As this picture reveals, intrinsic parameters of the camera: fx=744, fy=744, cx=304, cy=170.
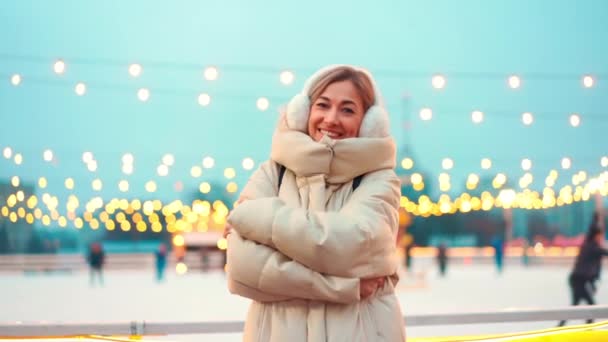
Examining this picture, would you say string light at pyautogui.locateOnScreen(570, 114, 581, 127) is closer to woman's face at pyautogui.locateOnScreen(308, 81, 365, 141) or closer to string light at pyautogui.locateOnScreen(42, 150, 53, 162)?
string light at pyautogui.locateOnScreen(42, 150, 53, 162)

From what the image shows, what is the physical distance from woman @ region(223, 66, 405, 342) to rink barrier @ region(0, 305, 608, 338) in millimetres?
748

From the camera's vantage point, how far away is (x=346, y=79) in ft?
4.79

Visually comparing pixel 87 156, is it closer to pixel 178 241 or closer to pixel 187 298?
pixel 187 298

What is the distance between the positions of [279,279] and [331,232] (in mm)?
123

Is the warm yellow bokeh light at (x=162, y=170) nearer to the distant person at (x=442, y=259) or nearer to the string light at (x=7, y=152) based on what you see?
the string light at (x=7, y=152)

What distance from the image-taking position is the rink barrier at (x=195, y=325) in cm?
203

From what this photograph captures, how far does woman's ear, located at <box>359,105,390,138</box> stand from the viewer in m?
1.42

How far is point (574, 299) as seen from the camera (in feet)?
18.1

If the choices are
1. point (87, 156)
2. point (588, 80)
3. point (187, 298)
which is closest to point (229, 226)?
point (588, 80)

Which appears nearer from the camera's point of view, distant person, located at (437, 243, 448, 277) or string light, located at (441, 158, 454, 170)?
string light, located at (441, 158, 454, 170)

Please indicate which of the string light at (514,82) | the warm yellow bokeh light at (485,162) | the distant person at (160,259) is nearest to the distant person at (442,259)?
the warm yellow bokeh light at (485,162)

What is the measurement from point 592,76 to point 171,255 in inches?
508

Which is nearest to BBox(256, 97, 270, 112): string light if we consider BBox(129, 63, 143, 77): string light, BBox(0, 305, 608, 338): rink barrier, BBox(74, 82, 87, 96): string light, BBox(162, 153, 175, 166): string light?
BBox(129, 63, 143, 77): string light

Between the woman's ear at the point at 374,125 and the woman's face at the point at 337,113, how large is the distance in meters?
0.02
